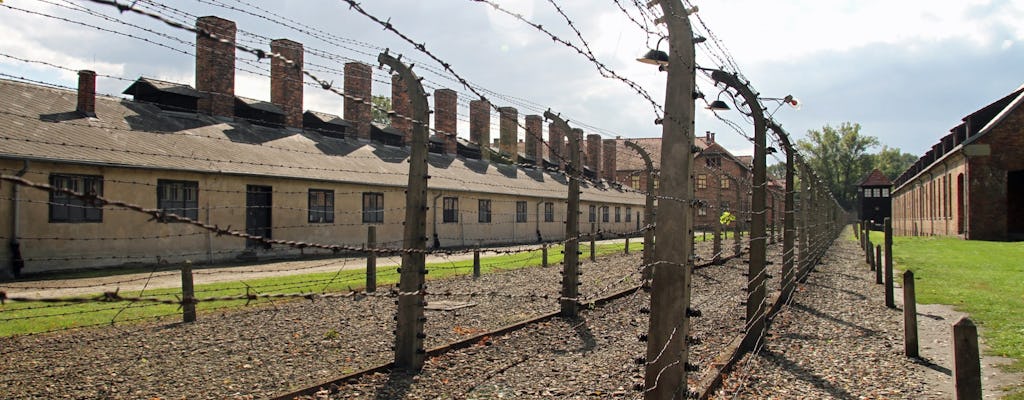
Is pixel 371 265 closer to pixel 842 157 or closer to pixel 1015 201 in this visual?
pixel 1015 201

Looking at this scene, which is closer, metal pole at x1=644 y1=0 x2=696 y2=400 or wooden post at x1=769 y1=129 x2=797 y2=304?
metal pole at x1=644 y1=0 x2=696 y2=400

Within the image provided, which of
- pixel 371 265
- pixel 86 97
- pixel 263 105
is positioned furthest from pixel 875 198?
pixel 86 97

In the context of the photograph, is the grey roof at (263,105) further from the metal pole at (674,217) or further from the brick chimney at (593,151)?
the brick chimney at (593,151)

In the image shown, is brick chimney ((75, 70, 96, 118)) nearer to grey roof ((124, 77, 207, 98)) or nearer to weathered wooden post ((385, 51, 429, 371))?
grey roof ((124, 77, 207, 98))

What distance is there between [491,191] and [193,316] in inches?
900

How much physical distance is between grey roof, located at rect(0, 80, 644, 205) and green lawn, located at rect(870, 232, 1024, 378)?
693 cm

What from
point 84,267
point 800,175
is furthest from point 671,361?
point 84,267

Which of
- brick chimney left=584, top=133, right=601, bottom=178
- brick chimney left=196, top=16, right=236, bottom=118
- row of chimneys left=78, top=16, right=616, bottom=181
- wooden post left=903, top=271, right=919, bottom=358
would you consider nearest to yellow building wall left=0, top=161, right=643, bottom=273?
row of chimneys left=78, top=16, right=616, bottom=181

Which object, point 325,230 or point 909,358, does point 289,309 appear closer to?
point 909,358

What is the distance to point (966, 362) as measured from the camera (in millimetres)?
2805

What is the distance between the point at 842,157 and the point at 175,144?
4024 inches

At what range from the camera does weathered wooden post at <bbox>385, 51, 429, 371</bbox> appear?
21.3 feet

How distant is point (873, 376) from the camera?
22.3 feet

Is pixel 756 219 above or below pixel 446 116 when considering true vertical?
below
